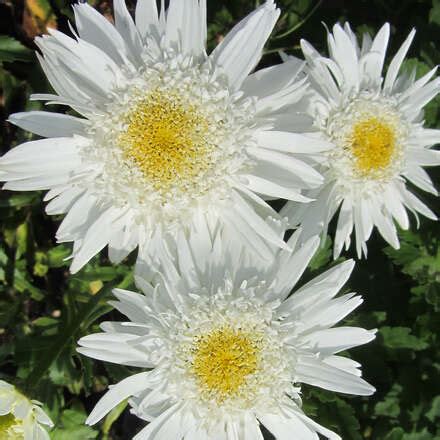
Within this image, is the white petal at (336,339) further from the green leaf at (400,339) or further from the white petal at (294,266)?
the green leaf at (400,339)

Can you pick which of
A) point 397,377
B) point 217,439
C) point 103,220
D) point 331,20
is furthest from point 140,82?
point 397,377

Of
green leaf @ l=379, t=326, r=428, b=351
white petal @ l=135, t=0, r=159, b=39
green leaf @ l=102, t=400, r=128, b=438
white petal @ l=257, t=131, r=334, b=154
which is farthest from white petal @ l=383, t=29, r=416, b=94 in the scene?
green leaf @ l=102, t=400, r=128, b=438

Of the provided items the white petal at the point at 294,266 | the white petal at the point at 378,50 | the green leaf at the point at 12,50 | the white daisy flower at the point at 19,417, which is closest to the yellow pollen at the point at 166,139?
the white petal at the point at 294,266

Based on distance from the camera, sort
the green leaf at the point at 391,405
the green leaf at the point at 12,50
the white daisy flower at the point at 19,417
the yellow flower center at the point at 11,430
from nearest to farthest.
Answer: the white daisy flower at the point at 19,417 < the yellow flower center at the point at 11,430 < the green leaf at the point at 12,50 < the green leaf at the point at 391,405

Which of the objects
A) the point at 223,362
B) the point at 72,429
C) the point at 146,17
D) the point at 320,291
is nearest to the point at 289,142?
the point at 320,291

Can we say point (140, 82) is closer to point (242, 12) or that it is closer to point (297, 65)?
point (297, 65)

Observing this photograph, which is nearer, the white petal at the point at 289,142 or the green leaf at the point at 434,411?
the white petal at the point at 289,142

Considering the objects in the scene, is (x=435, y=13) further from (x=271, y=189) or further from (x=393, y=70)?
(x=271, y=189)

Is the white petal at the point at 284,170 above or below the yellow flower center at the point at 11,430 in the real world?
above
